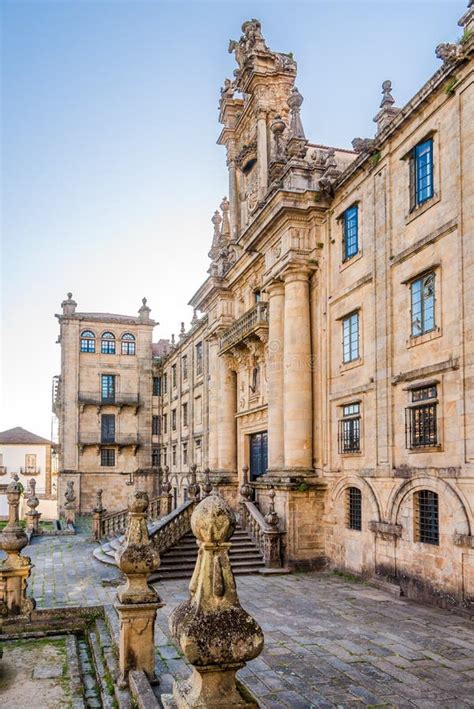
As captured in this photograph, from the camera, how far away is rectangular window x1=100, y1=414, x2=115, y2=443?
152 feet

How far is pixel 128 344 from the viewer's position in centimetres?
4788

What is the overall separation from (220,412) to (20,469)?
141 ft

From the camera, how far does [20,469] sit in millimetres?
63781

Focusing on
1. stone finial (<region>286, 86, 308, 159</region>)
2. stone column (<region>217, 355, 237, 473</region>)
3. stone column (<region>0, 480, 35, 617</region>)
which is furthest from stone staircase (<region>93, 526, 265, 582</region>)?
stone finial (<region>286, 86, 308, 159</region>)

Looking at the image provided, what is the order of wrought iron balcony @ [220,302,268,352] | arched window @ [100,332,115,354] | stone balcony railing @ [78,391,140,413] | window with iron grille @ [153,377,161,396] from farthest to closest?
1. window with iron grille @ [153,377,161,396]
2. arched window @ [100,332,115,354]
3. stone balcony railing @ [78,391,140,413]
4. wrought iron balcony @ [220,302,268,352]

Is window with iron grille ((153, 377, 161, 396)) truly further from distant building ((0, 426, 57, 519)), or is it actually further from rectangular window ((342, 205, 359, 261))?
rectangular window ((342, 205, 359, 261))

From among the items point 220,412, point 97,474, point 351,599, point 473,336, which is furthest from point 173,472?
point 473,336

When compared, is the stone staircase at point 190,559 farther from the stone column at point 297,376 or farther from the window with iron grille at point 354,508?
the window with iron grille at point 354,508

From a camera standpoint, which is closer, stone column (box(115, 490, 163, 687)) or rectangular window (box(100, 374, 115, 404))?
stone column (box(115, 490, 163, 687))

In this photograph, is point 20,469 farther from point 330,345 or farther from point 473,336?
point 473,336

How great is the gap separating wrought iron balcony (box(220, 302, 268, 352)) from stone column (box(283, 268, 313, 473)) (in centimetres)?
233

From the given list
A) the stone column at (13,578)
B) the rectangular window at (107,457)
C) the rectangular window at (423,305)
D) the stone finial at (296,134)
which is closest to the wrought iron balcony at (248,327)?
the stone finial at (296,134)

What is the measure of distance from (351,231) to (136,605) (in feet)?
43.2

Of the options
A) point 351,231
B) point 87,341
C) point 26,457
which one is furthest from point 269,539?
point 26,457
